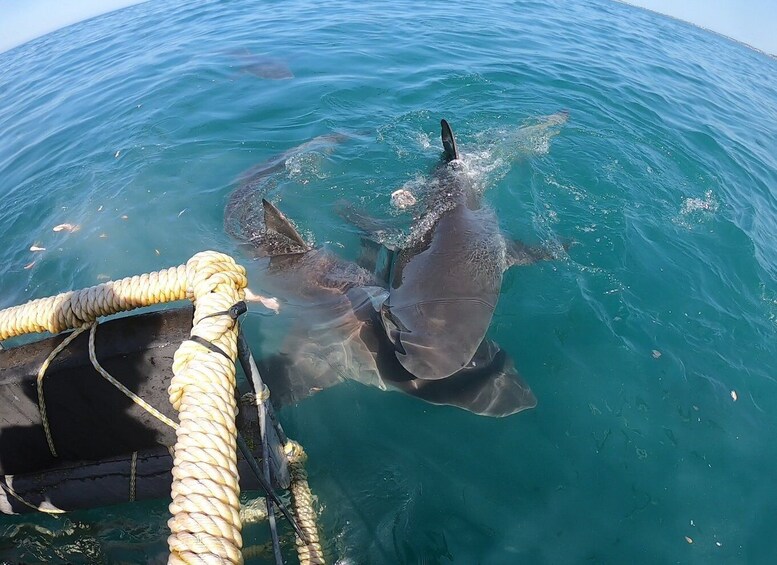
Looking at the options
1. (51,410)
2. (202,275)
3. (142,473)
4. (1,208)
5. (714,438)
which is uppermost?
(202,275)

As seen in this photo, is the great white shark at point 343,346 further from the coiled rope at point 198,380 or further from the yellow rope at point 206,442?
the yellow rope at point 206,442

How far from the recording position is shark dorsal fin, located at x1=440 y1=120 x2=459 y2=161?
27.2 ft

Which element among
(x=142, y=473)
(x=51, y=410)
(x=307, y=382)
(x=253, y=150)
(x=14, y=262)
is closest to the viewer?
(x=51, y=410)

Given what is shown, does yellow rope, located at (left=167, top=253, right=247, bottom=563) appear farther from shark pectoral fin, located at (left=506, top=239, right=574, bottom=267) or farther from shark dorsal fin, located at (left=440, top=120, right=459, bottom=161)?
shark dorsal fin, located at (left=440, top=120, right=459, bottom=161)

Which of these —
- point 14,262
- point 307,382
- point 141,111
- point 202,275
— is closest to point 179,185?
point 14,262

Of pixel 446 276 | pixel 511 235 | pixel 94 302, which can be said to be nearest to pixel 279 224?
pixel 446 276

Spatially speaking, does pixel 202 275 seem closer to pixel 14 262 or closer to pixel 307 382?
pixel 307 382

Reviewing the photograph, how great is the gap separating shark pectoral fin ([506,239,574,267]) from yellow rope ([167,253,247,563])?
16.1ft

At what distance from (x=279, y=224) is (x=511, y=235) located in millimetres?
3591

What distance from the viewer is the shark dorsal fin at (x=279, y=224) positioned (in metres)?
6.34

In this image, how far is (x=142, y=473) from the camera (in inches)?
143

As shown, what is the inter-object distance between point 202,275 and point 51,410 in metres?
1.70

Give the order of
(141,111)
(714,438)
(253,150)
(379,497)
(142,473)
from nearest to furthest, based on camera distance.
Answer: (142,473)
(379,497)
(714,438)
(253,150)
(141,111)

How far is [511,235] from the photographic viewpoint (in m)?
7.41
